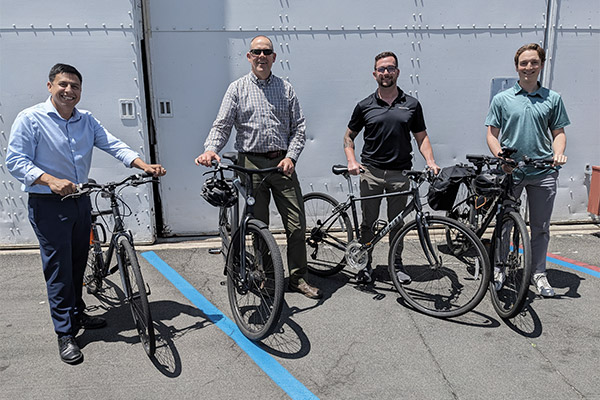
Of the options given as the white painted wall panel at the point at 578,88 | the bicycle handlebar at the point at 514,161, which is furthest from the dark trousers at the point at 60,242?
the white painted wall panel at the point at 578,88

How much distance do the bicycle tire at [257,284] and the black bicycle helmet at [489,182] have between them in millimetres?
1759

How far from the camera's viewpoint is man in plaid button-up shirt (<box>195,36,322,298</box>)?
13.2 feet

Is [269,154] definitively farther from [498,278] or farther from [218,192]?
[498,278]

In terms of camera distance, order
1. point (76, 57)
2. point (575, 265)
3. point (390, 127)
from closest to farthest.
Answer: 1. point (390, 127)
2. point (575, 265)
3. point (76, 57)

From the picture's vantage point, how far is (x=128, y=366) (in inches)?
132

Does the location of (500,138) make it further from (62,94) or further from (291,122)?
(62,94)

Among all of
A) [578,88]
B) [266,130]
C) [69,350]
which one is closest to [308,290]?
[266,130]

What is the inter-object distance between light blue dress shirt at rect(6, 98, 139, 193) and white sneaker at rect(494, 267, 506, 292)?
316 centimetres

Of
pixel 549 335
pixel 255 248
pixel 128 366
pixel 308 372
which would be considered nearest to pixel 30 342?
pixel 128 366

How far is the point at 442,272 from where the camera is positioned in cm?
414

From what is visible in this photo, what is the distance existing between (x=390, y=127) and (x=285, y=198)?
106 cm

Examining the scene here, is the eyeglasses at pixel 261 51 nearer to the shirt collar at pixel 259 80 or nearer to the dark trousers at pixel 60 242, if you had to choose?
the shirt collar at pixel 259 80

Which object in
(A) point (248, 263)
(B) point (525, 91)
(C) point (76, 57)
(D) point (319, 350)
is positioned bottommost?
(D) point (319, 350)

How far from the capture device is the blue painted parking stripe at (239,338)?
10.3 feet
